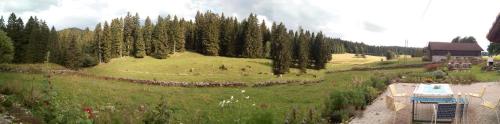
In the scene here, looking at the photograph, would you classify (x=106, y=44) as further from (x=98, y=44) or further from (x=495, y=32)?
(x=495, y=32)

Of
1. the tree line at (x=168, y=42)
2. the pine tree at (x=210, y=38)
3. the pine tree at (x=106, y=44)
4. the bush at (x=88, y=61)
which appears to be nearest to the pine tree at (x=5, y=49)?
the tree line at (x=168, y=42)

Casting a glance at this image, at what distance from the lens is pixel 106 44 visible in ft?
301

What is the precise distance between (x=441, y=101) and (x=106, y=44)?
8322 cm

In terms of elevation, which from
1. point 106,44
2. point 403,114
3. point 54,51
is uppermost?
point 106,44

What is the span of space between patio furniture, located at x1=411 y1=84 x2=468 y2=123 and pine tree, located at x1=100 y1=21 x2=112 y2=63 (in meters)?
82.2

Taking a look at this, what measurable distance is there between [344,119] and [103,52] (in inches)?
3204

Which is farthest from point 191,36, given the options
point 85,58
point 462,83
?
point 462,83

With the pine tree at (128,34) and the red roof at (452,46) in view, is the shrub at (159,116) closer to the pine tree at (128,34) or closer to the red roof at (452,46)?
the red roof at (452,46)

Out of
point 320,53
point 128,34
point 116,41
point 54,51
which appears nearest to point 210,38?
point 128,34

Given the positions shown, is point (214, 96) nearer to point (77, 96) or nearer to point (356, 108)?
point (77, 96)

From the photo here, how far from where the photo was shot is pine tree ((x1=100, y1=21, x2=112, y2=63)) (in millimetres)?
91875

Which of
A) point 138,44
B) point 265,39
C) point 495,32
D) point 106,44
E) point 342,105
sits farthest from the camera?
point 265,39

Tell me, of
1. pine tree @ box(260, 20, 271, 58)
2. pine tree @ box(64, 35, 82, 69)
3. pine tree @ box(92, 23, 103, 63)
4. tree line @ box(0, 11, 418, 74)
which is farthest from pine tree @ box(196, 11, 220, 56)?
pine tree @ box(64, 35, 82, 69)

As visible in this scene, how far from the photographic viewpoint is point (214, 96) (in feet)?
104
